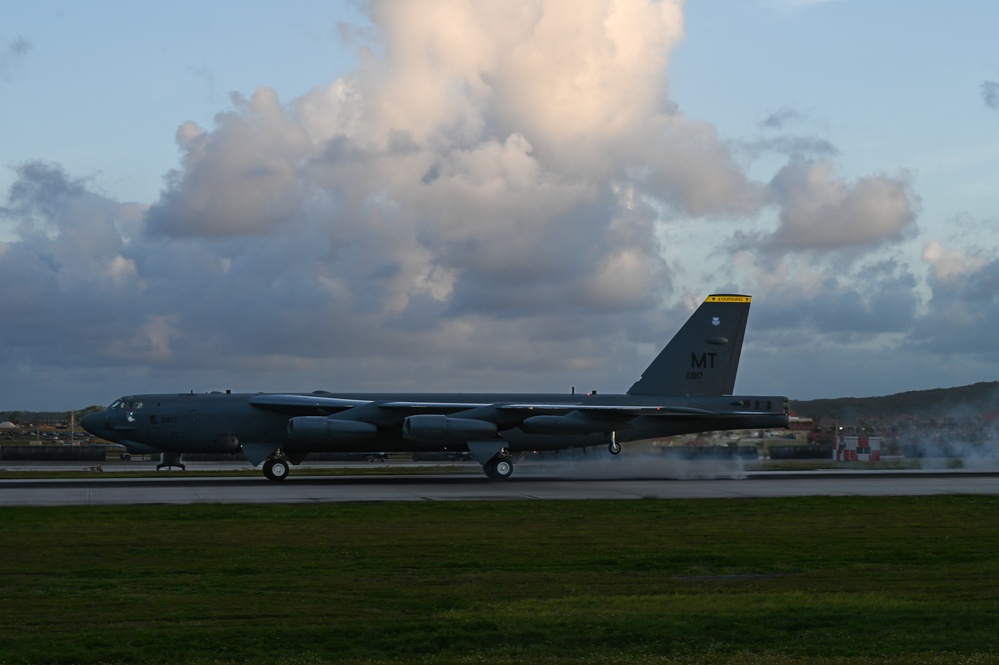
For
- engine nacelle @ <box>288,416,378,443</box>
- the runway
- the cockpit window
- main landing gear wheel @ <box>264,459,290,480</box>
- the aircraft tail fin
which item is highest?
the aircraft tail fin

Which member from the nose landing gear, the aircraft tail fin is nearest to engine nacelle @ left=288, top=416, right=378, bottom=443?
the nose landing gear

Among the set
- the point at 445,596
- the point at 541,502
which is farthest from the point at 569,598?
the point at 541,502

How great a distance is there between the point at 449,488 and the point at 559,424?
6.19 metres

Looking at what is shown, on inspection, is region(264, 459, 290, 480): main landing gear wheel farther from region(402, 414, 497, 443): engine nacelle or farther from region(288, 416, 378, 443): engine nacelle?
region(402, 414, 497, 443): engine nacelle

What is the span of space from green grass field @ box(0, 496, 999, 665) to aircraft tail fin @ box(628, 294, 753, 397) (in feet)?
56.4

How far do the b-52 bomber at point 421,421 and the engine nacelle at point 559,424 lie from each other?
36mm

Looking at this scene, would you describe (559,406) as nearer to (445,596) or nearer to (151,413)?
(151,413)

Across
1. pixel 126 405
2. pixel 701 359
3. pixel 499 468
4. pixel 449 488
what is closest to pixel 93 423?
pixel 126 405

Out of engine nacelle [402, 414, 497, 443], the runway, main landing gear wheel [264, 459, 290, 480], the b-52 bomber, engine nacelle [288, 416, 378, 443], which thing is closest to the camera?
the runway

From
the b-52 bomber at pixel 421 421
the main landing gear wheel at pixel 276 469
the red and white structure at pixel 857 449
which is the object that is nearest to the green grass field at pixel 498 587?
the b-52 bomber at pixel 421 421

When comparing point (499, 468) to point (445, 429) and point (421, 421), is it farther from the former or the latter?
point (421, 421)

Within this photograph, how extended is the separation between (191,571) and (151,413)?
934 inches

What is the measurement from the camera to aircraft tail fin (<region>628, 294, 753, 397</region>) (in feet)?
137

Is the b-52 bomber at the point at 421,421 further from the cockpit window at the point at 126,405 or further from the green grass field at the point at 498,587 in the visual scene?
the green grass field at the point at 498,587
